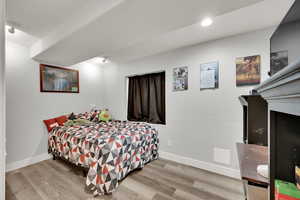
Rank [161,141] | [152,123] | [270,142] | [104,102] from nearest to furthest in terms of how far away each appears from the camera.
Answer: [270,142]
[161,141]
[152,123]
[104,102]

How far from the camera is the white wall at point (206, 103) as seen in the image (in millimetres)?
2035

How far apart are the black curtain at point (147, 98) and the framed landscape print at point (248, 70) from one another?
1.52m

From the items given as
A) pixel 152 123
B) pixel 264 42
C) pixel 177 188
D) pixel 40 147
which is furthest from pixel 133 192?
pixel 264 42

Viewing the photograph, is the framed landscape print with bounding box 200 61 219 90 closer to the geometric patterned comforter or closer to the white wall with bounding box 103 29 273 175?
the white wall with bounding box 103 29 273 175

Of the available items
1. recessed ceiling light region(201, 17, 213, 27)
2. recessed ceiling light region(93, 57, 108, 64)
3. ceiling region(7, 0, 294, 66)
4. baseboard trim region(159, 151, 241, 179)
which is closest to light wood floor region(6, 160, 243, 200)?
baseboard trim region(159, 151, 241, 179)

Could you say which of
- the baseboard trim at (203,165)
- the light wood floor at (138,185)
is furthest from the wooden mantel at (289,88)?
the baseboard trim at (203,165)

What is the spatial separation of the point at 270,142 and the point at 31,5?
2.57m

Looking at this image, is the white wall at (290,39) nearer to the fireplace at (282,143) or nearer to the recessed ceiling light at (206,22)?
the fireplace at (282,143)

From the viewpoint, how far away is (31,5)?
56.7 inches

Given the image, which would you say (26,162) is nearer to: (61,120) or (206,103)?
(61,120)

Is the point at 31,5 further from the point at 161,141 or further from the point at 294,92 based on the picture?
the point at 161,141

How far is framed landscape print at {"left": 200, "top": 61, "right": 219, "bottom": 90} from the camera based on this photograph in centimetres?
223

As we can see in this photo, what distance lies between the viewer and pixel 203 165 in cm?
232

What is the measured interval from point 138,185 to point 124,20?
7.50ft
